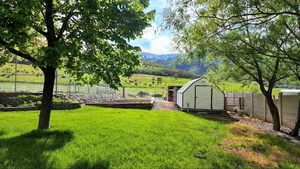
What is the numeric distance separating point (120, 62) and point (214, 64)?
6.68 m

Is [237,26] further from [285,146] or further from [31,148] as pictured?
[31,148]

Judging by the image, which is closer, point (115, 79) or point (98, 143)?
point (98, 143)

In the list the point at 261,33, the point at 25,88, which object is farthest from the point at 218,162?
the point at 25,88

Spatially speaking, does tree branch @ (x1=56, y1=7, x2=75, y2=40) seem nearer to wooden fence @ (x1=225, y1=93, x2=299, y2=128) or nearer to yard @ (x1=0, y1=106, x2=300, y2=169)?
yard @ (x1=0, y1=106, x2=300, y2=169)

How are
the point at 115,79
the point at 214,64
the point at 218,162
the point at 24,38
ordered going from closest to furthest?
1. the point at 218,162
2. the point at 24,38
3. the point at 115,79
4. the point at 214,64

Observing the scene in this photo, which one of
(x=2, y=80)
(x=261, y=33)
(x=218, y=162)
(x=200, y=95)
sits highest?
(x=261, y=33)

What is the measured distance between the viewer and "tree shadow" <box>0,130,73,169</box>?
132 inches

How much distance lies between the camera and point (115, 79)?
5.40 metres

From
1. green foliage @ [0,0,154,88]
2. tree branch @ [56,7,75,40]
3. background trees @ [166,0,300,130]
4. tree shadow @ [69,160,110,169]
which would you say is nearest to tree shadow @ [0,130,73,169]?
tree shadow @ [69,160,110,169]

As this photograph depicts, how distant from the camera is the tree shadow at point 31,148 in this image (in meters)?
3.34

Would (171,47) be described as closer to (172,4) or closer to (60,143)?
(172,4)

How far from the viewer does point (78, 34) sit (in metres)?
5.18

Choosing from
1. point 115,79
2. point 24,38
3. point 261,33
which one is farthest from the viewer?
point 261,33

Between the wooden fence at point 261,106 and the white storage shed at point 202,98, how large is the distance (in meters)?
2.07
